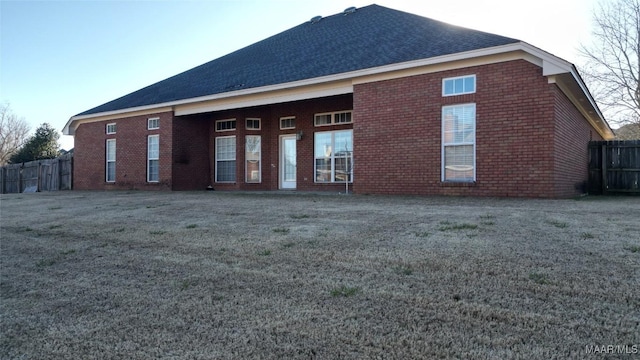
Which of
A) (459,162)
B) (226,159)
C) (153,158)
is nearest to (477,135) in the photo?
(459,162)

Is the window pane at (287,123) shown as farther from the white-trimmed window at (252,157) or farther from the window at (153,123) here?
the window at (153,123)

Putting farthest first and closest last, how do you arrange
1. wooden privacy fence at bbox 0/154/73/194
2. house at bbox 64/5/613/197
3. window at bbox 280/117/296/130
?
wooden privacy fence at bbox 0/154/73/194 < window at bbox 280/117/296/130 < house at bbox 64/5/613/197

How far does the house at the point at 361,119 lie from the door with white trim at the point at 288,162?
52mm

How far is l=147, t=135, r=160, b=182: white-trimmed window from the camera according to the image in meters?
15.8

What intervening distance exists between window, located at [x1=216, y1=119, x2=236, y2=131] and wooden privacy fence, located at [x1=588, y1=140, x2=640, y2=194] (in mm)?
13135

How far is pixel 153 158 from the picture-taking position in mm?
15914

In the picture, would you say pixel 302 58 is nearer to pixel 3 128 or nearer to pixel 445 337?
pixel 445 337

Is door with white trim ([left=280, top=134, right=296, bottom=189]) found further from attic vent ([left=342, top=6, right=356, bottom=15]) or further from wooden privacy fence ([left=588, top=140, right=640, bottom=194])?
wooden privacy fence ([left=588, top=140, right=640, bottom=194])

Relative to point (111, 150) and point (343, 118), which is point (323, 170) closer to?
point (343, 118)

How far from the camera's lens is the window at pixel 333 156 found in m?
13.5

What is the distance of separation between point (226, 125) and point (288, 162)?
3.25 meters

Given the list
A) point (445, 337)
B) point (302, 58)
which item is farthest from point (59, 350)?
point (302, 58)

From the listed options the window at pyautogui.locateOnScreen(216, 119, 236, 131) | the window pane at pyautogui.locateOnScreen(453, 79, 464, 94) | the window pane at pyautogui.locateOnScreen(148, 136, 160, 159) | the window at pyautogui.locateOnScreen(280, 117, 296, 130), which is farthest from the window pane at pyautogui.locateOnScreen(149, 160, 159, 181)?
the window pane at pyautogui.locateOnScreen(453, 79, 464, 94)

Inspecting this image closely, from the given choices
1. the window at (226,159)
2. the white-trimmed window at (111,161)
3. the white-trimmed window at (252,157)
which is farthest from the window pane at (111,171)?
the white-trimmed window at (252,157)
